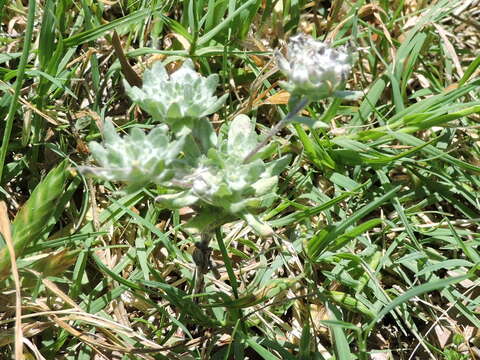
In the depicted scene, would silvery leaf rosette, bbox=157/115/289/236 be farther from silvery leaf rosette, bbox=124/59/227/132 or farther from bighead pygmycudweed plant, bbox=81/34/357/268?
silvery leaf rosette, bbox=124/59/227/132

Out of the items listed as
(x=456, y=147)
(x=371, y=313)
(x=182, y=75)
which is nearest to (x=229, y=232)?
(x=371, y=313)

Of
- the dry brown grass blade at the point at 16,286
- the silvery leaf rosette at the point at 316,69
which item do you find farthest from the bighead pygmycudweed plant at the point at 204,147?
Answer: the dry brown grass blade at the point at 16,286

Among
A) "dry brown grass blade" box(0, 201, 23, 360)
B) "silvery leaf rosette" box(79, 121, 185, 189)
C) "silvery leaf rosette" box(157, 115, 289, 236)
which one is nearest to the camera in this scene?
"silvery leaf rosette" box(79, 121, 185, 189)

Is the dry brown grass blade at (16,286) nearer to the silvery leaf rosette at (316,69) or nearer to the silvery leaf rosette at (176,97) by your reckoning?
the silvery leaf rosette at (176,97)

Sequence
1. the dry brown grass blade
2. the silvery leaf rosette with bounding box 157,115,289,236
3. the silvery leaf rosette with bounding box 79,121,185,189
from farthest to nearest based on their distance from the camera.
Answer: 1. the dry brown grass blade
2. the silvery leaf rosette with bounding box 157,115,289,236
3. the silvery leaf rosette with bounding box 79,121,185,189

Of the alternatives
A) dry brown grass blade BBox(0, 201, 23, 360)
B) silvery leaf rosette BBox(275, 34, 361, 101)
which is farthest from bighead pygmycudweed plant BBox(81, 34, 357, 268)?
dry brown grass blade BBox(0, 201, 23, 360)

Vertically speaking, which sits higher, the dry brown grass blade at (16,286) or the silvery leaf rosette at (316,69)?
the silvery leaf rosette at (316,69)

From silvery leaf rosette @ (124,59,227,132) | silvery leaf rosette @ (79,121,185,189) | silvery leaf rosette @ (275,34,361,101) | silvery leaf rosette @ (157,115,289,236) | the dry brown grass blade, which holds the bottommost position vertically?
the dry brown grass blade

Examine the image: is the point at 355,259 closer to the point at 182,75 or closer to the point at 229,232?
the point at 229,232
